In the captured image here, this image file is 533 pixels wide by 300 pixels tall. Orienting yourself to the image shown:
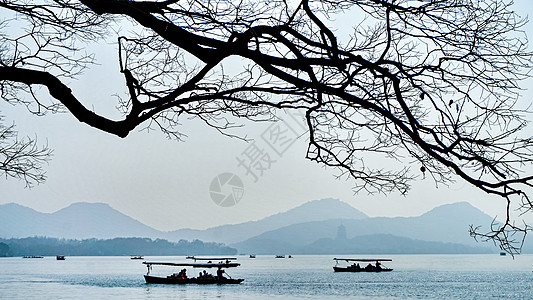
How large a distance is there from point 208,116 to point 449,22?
1.80 meters

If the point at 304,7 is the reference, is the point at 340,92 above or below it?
below

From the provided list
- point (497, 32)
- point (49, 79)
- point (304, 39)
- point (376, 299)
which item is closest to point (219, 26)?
point (304, 39)

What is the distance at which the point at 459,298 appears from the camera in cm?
5275

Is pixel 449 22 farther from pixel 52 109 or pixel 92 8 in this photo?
pixel 52 109

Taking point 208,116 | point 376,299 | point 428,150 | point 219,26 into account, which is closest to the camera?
point 428,150

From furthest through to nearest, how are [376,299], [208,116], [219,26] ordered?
[376,299] < [208,116] < [219,26]

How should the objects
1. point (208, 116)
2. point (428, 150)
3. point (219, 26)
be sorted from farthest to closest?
point (208, 116)
point (219, 26)
point (428, 150)

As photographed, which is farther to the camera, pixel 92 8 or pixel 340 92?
pixel 92 8

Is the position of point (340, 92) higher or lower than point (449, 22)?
lower

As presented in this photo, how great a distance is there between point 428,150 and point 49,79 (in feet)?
7.81

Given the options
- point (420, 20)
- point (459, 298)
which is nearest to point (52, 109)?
point (420, 20)

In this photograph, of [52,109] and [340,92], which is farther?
[52,109]

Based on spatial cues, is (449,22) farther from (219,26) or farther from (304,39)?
(219,26)

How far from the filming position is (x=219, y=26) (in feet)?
12.7
